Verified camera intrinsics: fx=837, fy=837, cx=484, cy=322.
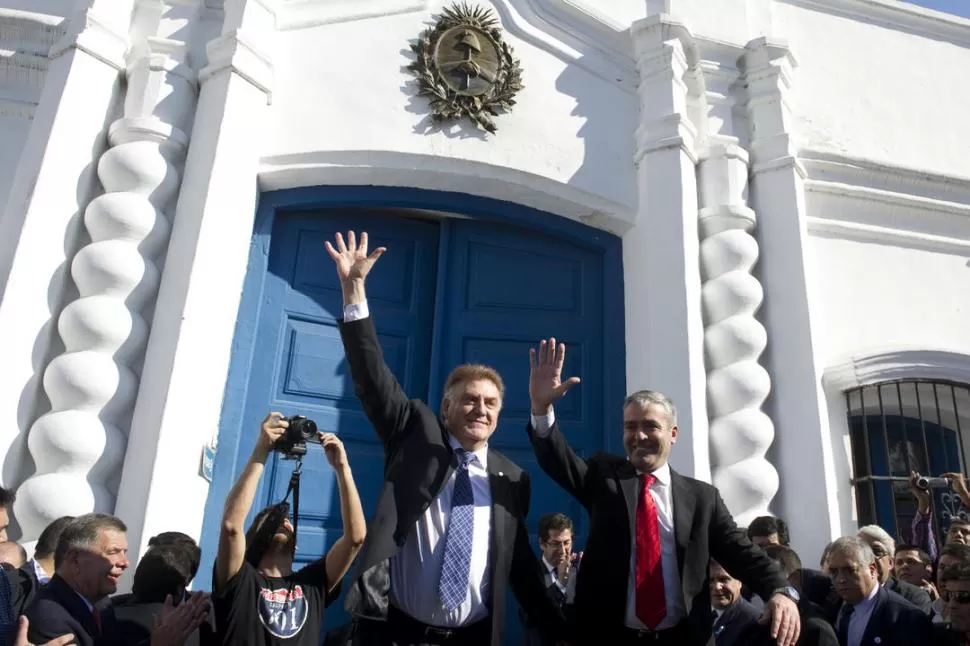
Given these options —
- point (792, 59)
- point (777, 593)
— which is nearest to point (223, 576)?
point (777, 593)

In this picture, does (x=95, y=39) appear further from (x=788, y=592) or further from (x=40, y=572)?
(x=788, y=592)

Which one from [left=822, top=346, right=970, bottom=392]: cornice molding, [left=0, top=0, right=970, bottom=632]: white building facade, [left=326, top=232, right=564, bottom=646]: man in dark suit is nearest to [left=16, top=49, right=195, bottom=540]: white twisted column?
[left=0, top=0, right=970, bottom=632]: white building facade

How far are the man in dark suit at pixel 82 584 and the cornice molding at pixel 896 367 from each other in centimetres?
422

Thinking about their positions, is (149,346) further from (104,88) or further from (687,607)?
(687,607)

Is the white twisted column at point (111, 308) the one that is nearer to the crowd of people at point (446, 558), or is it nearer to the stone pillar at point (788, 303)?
the crowd of people at point (446, 558)

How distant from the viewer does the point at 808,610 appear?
3.08 meters

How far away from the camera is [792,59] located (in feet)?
19.4

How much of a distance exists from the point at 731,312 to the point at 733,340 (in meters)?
0.19

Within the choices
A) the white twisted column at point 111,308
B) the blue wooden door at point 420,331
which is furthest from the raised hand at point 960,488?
the white twisted column at point 111,308

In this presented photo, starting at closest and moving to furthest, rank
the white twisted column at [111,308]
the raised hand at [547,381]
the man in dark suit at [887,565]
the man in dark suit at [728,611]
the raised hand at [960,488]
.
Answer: the raised hand at [547,381], the man in dark suit at [728,611], the man in dark suit at [887,565], the white twisted column at [111,308], the raised hand at [960,488]

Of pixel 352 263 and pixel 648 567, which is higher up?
pixel 352 263

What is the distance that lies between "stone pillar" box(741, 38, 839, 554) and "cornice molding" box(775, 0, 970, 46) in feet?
3.55

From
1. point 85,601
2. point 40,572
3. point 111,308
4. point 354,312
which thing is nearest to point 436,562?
point 354,312

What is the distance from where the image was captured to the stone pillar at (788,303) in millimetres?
4668
